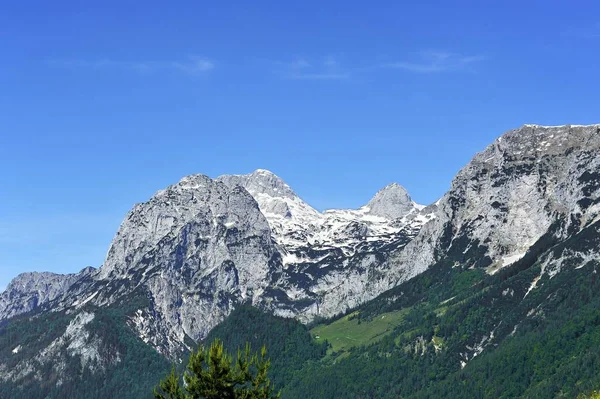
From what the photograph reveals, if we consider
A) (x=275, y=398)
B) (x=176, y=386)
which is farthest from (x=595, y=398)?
(x=176, y=386)

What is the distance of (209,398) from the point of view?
79.9m

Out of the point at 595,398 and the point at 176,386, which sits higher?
the point at 176,386

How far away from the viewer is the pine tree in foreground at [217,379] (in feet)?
260

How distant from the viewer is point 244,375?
80.1m

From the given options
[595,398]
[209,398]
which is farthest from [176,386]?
[595,398]

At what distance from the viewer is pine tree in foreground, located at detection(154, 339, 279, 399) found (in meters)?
79.2

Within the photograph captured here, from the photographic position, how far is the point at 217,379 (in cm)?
7931

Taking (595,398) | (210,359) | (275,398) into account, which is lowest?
(595,398)

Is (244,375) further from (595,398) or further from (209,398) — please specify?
(595,398)

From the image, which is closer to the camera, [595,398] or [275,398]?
[275,398]

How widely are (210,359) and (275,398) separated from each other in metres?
7.61

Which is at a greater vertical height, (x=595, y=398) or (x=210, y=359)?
(x=210, y=359)

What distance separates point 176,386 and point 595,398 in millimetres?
74912

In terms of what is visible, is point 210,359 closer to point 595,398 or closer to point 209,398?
point 209,398
